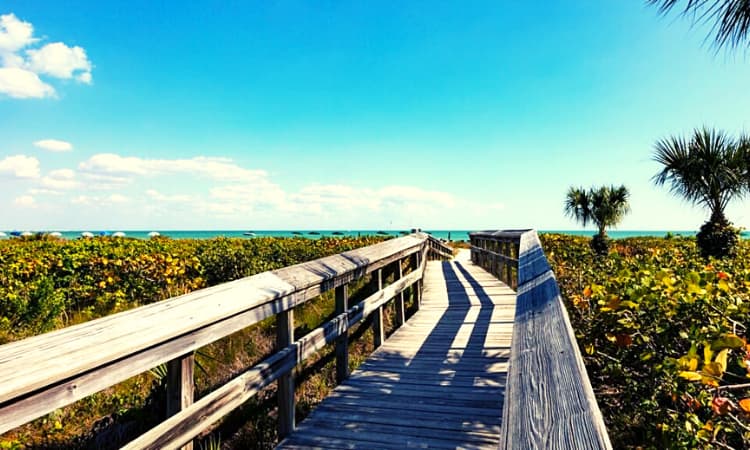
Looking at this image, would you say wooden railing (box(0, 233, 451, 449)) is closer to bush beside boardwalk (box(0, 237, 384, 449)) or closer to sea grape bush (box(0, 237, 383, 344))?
bush beside boardwalk (box(0, 237, 384, 449))

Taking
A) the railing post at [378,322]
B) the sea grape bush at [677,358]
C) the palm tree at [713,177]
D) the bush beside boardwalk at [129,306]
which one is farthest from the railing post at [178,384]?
the palm tree at [713,177]

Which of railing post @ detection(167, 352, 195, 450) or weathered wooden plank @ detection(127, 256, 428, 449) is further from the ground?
railing post @ detection(167, 352, 195, 450)

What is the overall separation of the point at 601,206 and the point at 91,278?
22.8 metres

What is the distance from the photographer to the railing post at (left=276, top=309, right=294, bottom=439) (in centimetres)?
281

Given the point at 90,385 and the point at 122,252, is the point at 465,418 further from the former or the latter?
the point at 122,252

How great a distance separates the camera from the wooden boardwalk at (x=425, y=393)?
2.72 meters

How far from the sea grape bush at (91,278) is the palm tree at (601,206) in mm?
18941

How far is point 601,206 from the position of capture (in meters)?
22.0

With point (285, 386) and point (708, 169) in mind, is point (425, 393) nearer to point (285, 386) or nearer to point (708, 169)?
point (285, 386)

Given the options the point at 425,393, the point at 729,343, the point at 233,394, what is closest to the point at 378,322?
the point at 425,393

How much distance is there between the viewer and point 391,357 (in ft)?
14.3

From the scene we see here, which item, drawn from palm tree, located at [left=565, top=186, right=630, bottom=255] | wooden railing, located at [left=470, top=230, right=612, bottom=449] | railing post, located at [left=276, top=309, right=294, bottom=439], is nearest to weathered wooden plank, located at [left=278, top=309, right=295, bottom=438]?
railing post, located at [left=276, top=309, right=294, bottom=439]

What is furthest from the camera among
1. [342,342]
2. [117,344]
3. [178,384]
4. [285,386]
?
[342,342]

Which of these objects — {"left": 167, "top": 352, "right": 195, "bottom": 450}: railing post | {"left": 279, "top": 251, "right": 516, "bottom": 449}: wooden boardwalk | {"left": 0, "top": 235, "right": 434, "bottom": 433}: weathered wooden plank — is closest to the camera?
{"left": 0, "top": 235, "right": 434, "bottom": 433}: weathered wooden plank
